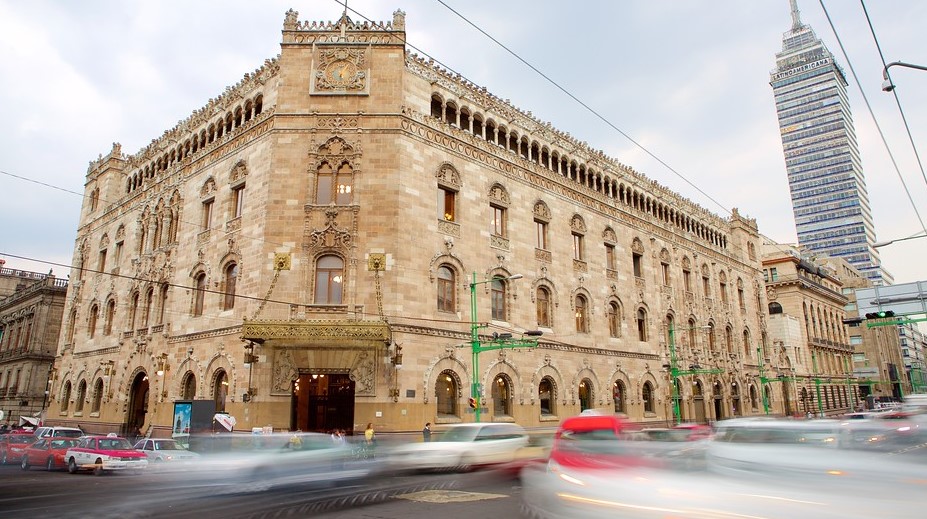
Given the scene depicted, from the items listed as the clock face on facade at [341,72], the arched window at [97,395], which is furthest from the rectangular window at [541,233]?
the arched window at [97,395]

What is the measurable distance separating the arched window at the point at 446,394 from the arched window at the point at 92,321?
25455mm

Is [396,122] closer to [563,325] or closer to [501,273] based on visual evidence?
[501,273]

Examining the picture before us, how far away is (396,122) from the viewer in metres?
27.2

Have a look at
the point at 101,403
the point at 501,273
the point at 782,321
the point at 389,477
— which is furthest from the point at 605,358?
the point at 782,321

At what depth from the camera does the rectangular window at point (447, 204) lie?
28422mm

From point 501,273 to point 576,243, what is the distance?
7.83 metres

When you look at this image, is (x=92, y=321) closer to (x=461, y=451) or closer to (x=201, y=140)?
(x=201, y=140)

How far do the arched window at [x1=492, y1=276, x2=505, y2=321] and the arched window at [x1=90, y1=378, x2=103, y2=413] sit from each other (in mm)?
24780

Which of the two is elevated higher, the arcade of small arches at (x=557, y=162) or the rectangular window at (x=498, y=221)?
the arcade of small arches at (x=557, y=162)

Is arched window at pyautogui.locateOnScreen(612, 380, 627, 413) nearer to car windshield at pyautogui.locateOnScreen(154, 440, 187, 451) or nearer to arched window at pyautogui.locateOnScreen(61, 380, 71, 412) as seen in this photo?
car windshield at pyautogui.locateOnScreen(154, 440, 187, 451)

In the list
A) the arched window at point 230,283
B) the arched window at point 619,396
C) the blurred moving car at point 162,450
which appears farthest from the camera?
the arched window at point 619,396

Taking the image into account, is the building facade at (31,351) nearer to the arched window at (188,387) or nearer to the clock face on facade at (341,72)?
the arched window at (188,387)

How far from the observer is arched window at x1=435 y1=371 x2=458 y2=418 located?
2597 cm

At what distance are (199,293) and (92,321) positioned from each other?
47.1ft
